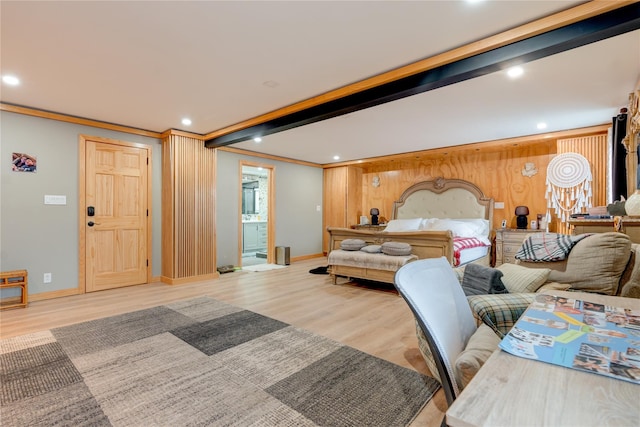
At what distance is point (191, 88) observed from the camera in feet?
10.5

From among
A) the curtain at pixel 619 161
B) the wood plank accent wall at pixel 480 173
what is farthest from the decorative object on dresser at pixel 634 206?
the wood plank accent wall at pixel 480 173

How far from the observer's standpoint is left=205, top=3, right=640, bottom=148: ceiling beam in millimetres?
1900

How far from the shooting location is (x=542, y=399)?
62 cm

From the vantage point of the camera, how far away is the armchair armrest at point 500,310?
5.47 feet

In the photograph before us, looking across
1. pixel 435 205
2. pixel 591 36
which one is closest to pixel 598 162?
pixel 435 205

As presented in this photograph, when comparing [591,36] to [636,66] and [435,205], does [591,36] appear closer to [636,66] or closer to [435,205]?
[636,66]

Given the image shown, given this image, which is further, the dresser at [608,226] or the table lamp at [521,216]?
the table lamp at [521,216]

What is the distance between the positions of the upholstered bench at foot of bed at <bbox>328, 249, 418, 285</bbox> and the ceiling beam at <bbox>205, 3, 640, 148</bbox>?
2013mm

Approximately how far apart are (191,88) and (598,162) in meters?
5.48

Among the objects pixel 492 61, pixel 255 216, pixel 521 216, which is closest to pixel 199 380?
pixel 492 61

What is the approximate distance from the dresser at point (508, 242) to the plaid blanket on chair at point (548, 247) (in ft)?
8.89

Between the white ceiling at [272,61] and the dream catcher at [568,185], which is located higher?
the white ceiling at [272,61]

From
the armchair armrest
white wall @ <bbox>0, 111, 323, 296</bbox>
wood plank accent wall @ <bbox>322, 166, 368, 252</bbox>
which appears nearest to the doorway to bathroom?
wood plank accent wall @ <bbox>322, 166, 368, 252</bbox>

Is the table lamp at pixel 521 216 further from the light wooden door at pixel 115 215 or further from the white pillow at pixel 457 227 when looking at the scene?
the light wooden door at pixel 115 215
